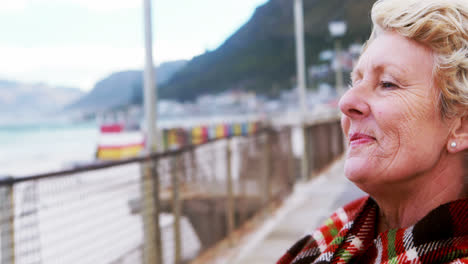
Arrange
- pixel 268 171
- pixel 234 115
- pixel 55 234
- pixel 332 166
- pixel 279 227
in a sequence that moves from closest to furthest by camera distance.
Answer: pixel 55 234 < pixel 279 227 < pixel 268 171 < pixel 332 166 < pixel 234 115

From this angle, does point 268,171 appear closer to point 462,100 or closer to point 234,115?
point 462,100

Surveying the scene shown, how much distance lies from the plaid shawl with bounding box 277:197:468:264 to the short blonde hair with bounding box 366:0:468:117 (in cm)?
20

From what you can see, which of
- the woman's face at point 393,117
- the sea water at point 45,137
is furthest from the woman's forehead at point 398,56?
the sea water at point 45,137

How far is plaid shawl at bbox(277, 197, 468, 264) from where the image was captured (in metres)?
0.90

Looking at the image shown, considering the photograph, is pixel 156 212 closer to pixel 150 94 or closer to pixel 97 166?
pixel 150 94

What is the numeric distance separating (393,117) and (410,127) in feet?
0.13

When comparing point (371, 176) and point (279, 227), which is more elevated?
point (371, 176)

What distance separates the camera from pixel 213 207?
464 centimetres

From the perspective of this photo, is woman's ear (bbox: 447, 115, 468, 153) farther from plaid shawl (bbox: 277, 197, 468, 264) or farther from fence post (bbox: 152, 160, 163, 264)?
fence post (bbox: 152, 160, 163, 264)

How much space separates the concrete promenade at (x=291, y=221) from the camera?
177 inches

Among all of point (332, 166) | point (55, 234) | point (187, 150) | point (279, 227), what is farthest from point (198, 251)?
point (332, 166)

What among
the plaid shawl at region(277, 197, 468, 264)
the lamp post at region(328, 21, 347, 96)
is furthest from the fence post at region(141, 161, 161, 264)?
the lamp post at region(328, 21, 347, 96)

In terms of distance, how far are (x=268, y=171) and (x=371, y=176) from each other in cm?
525

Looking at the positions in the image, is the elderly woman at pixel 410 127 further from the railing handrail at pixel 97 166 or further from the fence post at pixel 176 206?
the fence post at pixel 176 206
